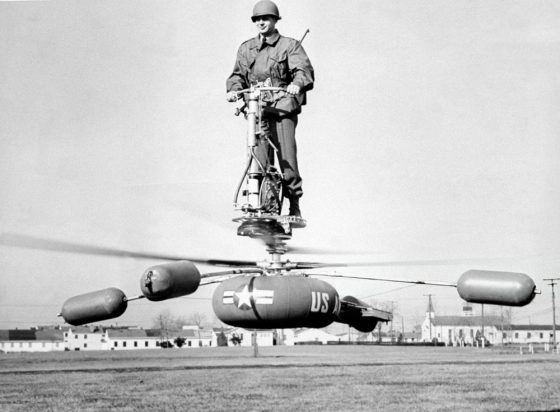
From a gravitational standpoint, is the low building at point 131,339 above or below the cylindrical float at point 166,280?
above

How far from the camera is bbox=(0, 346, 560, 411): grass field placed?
41.8m

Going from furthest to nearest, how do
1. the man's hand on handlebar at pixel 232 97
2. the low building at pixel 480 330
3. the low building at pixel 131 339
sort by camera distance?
the low building at pixel 480 330, the low building at pixel 131 339, the man's hand on handlebar at pixel 232 97

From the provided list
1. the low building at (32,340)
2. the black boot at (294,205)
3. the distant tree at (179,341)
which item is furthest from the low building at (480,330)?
the black boot at (294,205)

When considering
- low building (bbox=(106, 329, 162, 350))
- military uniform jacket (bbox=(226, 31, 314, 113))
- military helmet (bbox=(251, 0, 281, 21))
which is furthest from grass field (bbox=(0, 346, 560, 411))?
low building (bbox=(106, 329, 162, 350))

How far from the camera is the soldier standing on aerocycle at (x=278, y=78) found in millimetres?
6750

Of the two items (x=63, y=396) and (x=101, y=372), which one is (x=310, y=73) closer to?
(x=63, y=396)

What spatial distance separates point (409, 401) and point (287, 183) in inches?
1536

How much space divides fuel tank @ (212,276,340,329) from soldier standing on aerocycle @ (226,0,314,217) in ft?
2.63

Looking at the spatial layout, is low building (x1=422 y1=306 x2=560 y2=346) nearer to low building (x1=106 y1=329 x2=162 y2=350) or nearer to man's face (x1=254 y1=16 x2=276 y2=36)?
low building (x1=106 y1=329 x2=162 y2=350)

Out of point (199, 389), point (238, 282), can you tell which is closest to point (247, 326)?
point (238, 282)

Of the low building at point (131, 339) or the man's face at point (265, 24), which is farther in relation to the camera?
the low building at point (131, 339)

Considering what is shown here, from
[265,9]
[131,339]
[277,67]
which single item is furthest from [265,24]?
[131,339]

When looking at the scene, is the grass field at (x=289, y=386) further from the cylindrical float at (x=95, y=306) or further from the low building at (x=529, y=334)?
the low building at (x=529, y=334)

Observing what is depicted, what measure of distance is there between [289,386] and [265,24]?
151 ft
